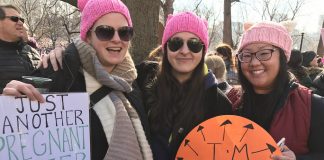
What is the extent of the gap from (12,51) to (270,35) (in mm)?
3412

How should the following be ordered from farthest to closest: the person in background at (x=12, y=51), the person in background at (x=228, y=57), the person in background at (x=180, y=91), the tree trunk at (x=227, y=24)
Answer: the tree trunk at (x=227, y=24) < the person in background at (x=228, y=57) < the person in background at (x=12, y=51) < the person in background at (x=180, y=91)

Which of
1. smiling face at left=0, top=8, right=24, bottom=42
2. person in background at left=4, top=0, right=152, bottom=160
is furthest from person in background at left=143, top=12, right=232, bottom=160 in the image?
smiling face at left=0, top=8, right=24, bottom=42

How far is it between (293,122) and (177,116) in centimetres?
86

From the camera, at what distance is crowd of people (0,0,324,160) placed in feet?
8.38

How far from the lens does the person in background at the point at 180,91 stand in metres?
2.88

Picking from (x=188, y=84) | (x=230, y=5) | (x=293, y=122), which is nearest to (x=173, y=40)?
(x=188, y=84)

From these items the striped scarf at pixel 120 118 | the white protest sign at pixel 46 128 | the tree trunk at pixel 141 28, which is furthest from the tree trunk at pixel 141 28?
the white protest sign at pixel 46 128

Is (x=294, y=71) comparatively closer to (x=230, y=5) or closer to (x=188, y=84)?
(x=188, y=84)

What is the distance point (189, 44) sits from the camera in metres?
3.02

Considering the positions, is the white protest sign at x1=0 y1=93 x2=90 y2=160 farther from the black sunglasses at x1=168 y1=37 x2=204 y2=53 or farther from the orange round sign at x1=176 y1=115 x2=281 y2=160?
the black sunglasses at x1=168 y1=37 x2=204 y2=53

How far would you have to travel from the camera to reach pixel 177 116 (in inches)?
115

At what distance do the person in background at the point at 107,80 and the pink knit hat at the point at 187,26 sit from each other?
41 cm

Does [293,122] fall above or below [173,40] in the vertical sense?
below

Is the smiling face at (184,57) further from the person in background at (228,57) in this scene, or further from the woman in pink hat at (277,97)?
the person in background at (228,57)
